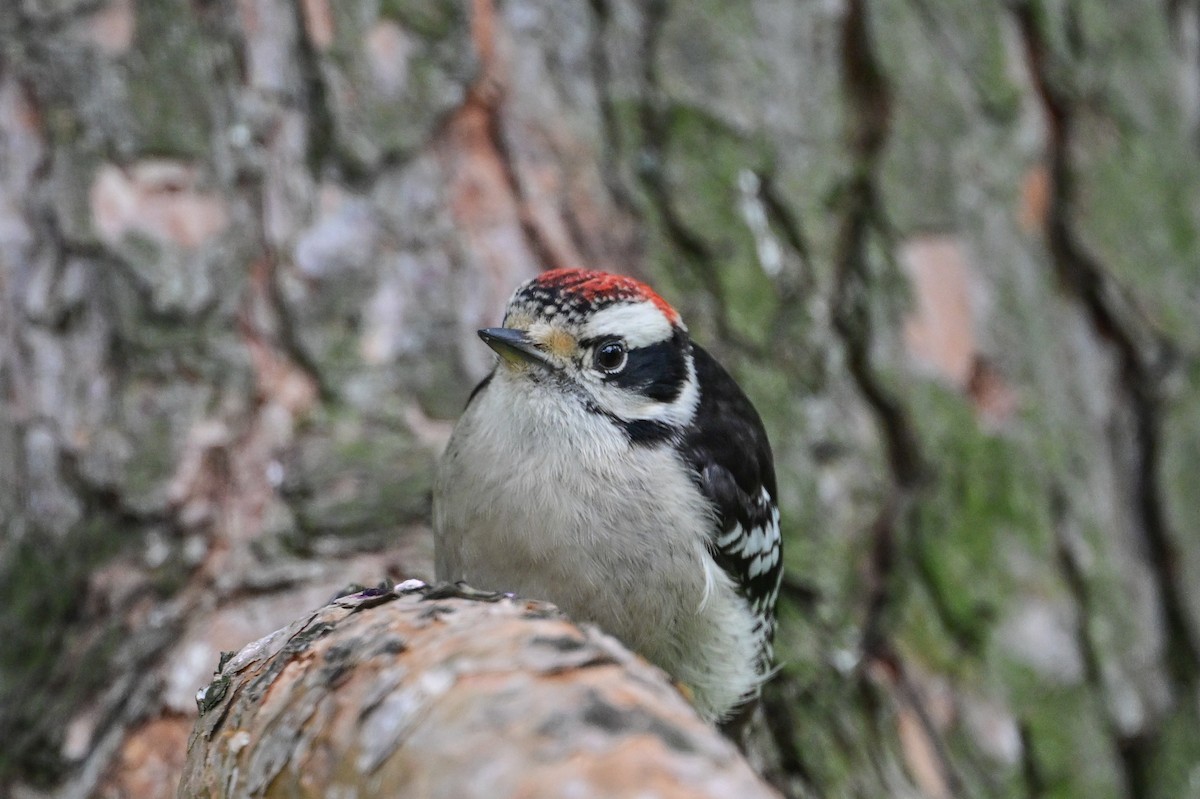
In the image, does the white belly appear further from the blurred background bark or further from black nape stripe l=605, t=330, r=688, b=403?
the blurred background bark

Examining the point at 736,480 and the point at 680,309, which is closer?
the point at 736,480

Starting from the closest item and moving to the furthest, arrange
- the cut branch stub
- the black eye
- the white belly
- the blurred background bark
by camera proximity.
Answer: the cut branch stub < the white belly < the black eye < the blurred background bark

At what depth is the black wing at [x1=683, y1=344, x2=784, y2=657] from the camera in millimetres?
2938

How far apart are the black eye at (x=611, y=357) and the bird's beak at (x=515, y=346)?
12 cm

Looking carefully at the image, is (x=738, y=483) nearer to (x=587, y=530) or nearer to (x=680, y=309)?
(x=587, y=530)

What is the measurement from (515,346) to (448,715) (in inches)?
48.9

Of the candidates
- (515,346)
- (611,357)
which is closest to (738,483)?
(611,357)

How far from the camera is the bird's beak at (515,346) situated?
9.21 ft

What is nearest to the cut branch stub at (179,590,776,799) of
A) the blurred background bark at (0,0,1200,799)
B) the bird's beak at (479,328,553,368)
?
the bird's beak at (479,328,553,368)

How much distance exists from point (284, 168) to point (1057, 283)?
265 centimetres

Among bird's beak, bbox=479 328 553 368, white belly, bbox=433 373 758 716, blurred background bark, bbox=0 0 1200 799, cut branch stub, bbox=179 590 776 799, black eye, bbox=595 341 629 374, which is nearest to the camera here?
cut branch stub, bbox=179 590 776 799

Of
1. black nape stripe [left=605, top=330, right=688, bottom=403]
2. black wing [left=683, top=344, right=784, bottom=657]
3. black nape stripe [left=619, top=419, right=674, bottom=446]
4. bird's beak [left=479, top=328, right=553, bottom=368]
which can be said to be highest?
bird's beak [left=479, top=328, right=553, bottom=368]

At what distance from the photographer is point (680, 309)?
378 centimetres

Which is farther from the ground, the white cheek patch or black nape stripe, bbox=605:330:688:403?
the white cheek patch
